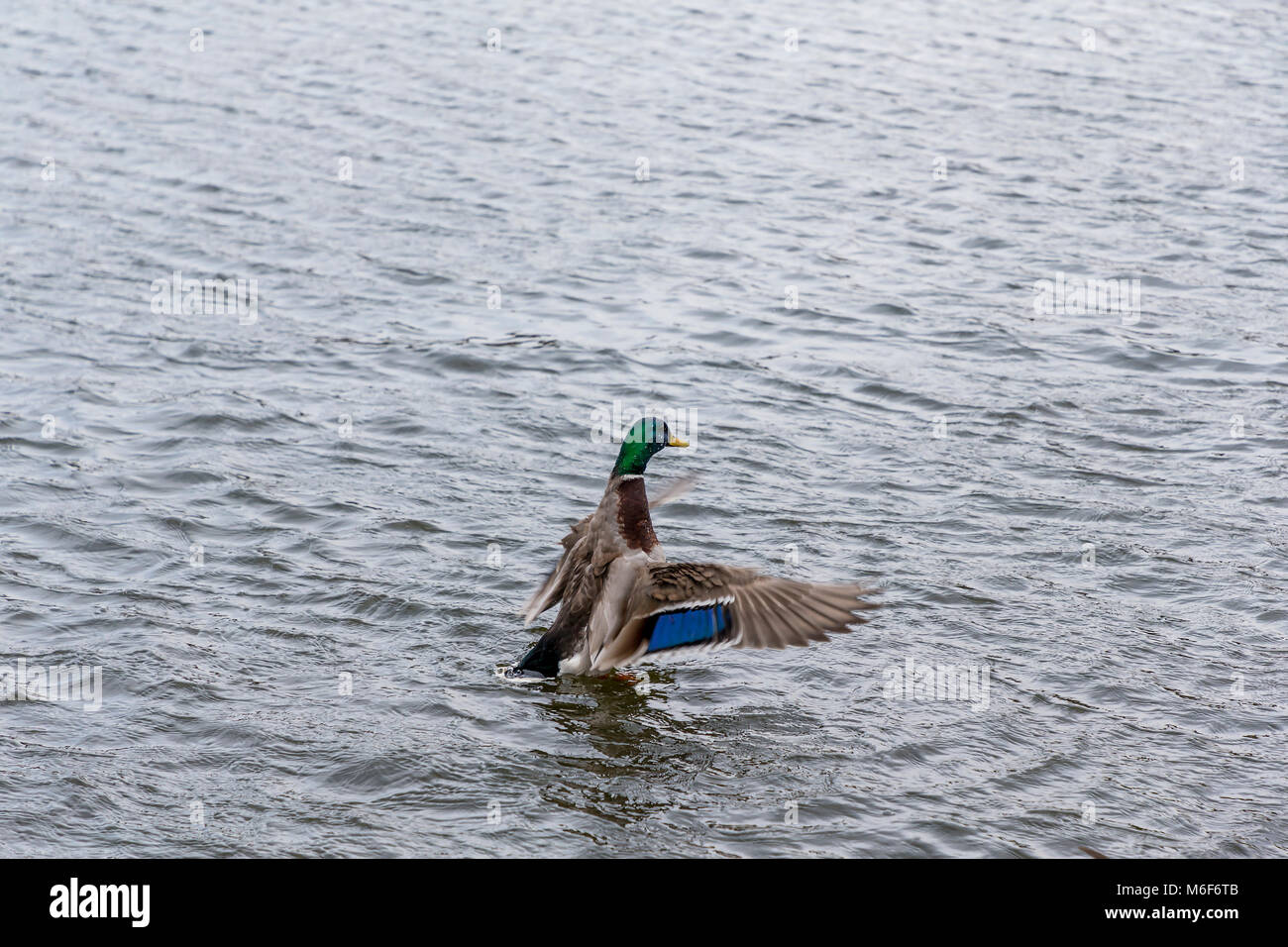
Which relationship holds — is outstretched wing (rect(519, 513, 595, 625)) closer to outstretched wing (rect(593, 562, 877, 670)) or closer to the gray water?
the gray water

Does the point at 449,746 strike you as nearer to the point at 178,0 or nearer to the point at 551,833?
the point at 551,833

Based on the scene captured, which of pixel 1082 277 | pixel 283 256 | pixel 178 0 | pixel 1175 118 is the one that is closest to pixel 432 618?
pixel 283 256

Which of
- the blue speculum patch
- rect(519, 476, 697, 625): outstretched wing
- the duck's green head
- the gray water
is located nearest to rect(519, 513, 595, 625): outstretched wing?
rect(519, 476, 697, 625): outstretched wing

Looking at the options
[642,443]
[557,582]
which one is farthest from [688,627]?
[642,443]

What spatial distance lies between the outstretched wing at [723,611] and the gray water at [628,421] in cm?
38

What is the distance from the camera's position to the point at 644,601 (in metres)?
6.65

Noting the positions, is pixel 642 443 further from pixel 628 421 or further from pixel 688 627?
pixel 628 421

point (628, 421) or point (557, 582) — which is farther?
point (628, 421)

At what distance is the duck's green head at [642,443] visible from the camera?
7055mm

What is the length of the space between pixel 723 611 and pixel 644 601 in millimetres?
360

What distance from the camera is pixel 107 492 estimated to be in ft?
27.7

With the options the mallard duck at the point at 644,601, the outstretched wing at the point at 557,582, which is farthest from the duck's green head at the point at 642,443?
the outstretched wing at the point at 557,582

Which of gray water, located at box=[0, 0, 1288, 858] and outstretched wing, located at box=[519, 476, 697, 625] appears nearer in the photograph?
gray water, located at box=[0, 0, 1288, 858]

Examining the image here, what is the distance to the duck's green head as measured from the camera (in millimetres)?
7055
